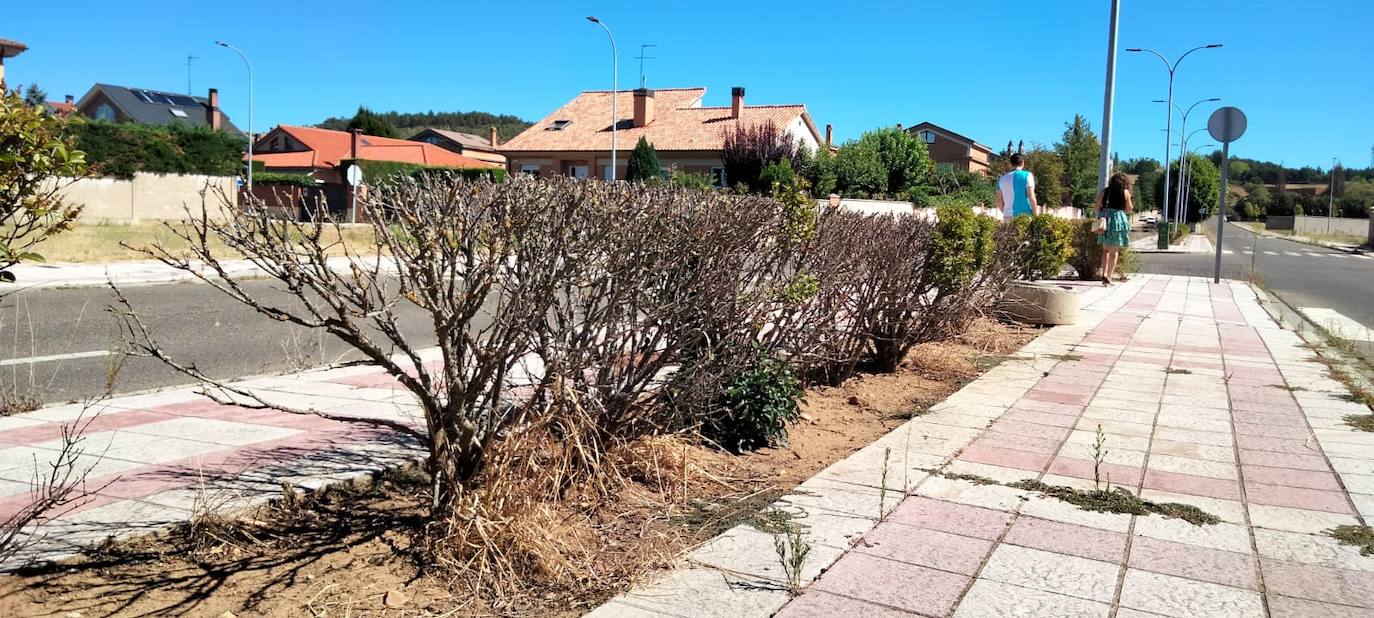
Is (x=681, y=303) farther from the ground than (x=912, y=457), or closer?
farther from the ground

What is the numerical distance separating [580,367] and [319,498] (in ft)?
4.02

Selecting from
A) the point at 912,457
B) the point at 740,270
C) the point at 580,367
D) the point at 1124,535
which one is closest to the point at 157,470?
the point at 580,367

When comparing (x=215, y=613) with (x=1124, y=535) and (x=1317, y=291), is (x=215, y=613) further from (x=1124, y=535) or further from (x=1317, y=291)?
(x=1317, y=291)

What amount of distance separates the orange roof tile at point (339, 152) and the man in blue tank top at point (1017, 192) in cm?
4320

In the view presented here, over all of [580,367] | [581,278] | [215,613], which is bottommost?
[215,613]

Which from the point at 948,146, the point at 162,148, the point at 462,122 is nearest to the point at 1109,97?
the point at 162,148

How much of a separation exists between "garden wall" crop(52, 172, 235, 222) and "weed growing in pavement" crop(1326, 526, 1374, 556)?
34861 millimetres

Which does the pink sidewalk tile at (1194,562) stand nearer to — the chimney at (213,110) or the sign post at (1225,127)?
the sign post at (1225,127)

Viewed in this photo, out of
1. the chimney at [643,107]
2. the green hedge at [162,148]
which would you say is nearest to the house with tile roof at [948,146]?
the chimney at [643,107]

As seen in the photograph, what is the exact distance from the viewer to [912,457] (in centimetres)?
506

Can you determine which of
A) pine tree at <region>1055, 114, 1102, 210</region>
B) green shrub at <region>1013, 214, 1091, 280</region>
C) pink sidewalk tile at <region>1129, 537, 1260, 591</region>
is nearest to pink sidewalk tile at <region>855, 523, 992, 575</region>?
pink sidewalk tile at <region>1129, 537, 1260, 591</region>

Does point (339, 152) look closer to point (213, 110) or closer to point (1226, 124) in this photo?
point (213, 110)

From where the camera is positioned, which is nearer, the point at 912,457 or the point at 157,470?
the point at 157,470

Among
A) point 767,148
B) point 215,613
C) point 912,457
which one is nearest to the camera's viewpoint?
point 215,613
